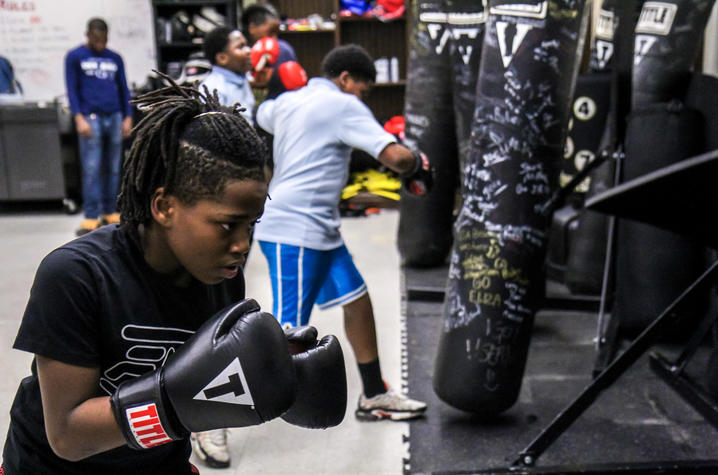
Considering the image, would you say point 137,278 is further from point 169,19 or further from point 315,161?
point 169,19

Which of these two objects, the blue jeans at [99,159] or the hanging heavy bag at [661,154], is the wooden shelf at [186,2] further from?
the hanging heavy bag at [661,154]

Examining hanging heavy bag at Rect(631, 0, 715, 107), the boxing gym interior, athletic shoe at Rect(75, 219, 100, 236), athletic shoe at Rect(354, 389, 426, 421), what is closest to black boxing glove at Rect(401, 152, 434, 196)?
the boxing gym interior

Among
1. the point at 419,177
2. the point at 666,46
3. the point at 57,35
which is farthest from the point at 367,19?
the point at 419,177

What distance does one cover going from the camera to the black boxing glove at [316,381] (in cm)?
132

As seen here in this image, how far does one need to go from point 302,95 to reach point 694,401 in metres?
1.76

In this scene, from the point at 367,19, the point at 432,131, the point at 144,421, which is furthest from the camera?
the point at 367,19

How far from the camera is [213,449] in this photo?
2.45 metres

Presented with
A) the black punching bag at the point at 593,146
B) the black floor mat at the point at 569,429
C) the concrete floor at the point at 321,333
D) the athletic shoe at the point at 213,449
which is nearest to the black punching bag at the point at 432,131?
the concrete floor at the point at 321,333

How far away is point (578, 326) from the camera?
3805mm

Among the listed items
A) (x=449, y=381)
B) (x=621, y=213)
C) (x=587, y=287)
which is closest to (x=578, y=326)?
(x=587, y=287)

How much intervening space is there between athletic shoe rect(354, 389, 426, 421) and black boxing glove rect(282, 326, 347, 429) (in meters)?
1.39

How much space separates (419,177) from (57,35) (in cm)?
577

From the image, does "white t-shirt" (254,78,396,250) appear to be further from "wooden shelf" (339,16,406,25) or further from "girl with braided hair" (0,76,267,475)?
"wooden shelf" (339,16,406,25)

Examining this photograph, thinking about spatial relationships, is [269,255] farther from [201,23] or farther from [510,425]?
[201,23]
